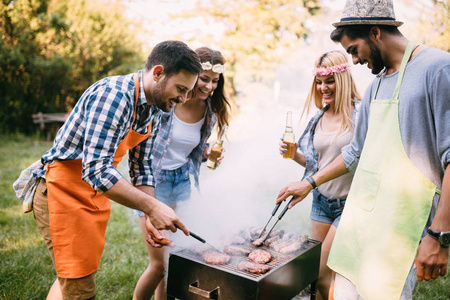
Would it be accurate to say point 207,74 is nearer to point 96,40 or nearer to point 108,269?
point 108,269

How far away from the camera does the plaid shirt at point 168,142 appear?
9.87 ft

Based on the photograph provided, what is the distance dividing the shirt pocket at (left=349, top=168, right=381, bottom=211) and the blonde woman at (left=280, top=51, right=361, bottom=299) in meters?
0.91

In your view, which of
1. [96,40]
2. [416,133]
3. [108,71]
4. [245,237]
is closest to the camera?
[416,133]

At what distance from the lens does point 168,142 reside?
3.05m

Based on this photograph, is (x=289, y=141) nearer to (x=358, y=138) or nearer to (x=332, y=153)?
(x=332, y=153)

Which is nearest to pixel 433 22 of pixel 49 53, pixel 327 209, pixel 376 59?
pixel 327 209

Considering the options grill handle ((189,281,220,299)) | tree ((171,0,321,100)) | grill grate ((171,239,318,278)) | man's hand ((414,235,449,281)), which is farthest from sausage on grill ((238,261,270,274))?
tree ((171,0,321,100))

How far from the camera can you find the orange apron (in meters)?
2.06

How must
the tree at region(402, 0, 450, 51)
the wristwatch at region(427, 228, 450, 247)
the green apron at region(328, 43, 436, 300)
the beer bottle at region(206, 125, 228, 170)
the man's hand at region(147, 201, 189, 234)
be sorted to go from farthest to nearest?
the tree at region(402, 0, 450, 51), the beer bottle at region(206, 125, 228, 170), the man's hand at region(147, 201, 189, 234), the green apron at region(328, 43, 436, 300), the wristwatch at region(427, 228, 450, 247)

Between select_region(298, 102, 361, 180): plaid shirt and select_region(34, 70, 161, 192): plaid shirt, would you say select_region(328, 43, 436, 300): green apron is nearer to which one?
select_region(298, 102, 361, 180): plaid shirt

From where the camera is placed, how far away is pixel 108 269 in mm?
3850

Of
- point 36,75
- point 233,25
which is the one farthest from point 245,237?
point 233,25

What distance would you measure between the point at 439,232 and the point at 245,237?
4.94 ft

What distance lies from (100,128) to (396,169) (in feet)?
5.25
